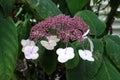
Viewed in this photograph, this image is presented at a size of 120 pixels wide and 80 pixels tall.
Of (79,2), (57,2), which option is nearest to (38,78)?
(57,2)

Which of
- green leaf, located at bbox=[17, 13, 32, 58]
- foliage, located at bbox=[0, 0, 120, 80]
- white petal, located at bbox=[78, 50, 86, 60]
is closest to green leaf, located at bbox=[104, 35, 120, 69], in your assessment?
foliage, located at bbox=[0, 0, 120, 80]

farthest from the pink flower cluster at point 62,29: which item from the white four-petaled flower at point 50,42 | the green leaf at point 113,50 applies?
the green leaf at point 113,50

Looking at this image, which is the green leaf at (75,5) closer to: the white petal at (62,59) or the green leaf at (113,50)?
the green leaf at (113,50)

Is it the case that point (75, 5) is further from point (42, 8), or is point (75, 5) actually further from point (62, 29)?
point (62, 29)

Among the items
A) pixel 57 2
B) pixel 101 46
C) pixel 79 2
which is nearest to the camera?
pixel 101 46

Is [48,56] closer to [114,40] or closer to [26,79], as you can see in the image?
[114,40]

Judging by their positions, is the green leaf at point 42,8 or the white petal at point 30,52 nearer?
the white petal at point 30,52
